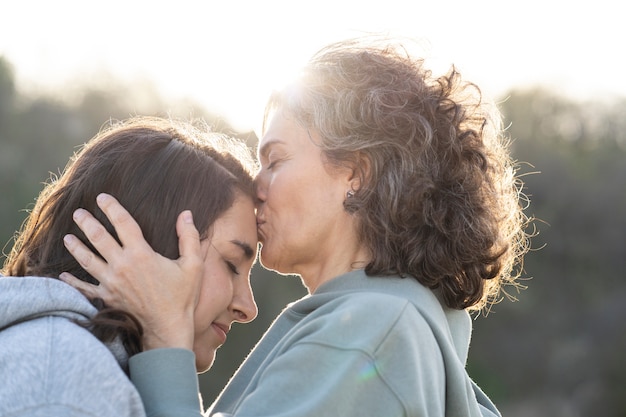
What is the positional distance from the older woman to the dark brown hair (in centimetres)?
9

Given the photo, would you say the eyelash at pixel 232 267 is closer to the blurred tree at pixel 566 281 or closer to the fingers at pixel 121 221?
the fingers at pixel 121 221

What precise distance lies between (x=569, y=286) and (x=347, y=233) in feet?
61.7

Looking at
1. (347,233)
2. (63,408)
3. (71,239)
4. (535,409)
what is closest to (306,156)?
(347,233)

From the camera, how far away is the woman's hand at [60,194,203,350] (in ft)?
8.11

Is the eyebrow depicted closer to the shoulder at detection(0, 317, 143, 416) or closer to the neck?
the neck

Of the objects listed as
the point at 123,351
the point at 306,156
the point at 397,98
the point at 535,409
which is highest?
the point at 397,98

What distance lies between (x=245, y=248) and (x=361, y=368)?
70cm

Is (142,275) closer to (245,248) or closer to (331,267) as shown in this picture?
(245,248)

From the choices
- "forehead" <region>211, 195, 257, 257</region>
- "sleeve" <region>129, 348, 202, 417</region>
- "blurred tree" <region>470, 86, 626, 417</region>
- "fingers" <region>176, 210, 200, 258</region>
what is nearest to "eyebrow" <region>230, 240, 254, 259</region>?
"forehead" <region>211, 195, 257, 257</region>

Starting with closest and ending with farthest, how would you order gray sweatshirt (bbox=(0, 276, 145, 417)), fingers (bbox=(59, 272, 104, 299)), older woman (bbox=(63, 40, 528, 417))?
1. gray sweatshirt (bbox=(0, 276, 145, 417))
2. older woman (bbox=(63, 40, 528, 417))
3. fingers (bbox=(59, 272, 104, 299))

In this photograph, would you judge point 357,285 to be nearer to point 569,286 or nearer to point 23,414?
point 23,414

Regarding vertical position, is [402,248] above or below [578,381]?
above

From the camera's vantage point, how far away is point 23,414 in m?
2.01

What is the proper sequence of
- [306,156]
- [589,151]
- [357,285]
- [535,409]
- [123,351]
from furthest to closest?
[589,151], [535,409], [306,156], [357,285], [123,351]
